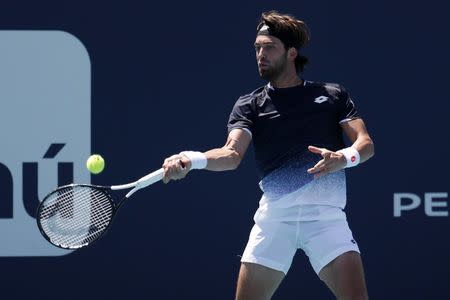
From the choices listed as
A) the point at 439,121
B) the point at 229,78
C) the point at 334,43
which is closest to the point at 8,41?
the point at 229,78

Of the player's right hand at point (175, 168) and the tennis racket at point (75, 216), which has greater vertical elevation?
the player's right hand at point (175, 168)

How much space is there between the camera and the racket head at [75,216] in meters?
4.73

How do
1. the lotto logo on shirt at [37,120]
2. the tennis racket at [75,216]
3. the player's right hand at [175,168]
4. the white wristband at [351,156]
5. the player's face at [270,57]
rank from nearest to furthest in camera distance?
the player's right hand at [175,168] < the white wristband at [351,156] < the tennis racket at [75,216] < the player's face at [270,57] < the lotto logo on shirt at [37,120]

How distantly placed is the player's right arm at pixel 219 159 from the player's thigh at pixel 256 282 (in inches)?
16.8

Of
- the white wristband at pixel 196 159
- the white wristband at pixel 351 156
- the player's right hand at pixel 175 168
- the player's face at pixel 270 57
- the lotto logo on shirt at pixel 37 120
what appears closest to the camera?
the player's right hand at pixel 175 168

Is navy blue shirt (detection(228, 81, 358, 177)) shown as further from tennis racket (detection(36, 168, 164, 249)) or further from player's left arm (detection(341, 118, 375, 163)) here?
tennis racket (detection(36, 168, 164, 249))

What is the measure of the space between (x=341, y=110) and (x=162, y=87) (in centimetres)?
157

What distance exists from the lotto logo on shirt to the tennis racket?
117 cm

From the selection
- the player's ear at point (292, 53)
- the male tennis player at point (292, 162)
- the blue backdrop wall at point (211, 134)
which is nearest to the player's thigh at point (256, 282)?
the male tennis player at point (292, 162)

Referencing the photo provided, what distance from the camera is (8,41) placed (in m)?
6.09

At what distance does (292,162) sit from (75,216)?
3.09 ft

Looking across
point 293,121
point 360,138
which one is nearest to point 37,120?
point 293,121

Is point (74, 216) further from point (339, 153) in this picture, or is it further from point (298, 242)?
point (339, 153)

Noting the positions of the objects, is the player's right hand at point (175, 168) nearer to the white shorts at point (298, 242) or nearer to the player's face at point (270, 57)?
the white shorts at point (298, 242)
